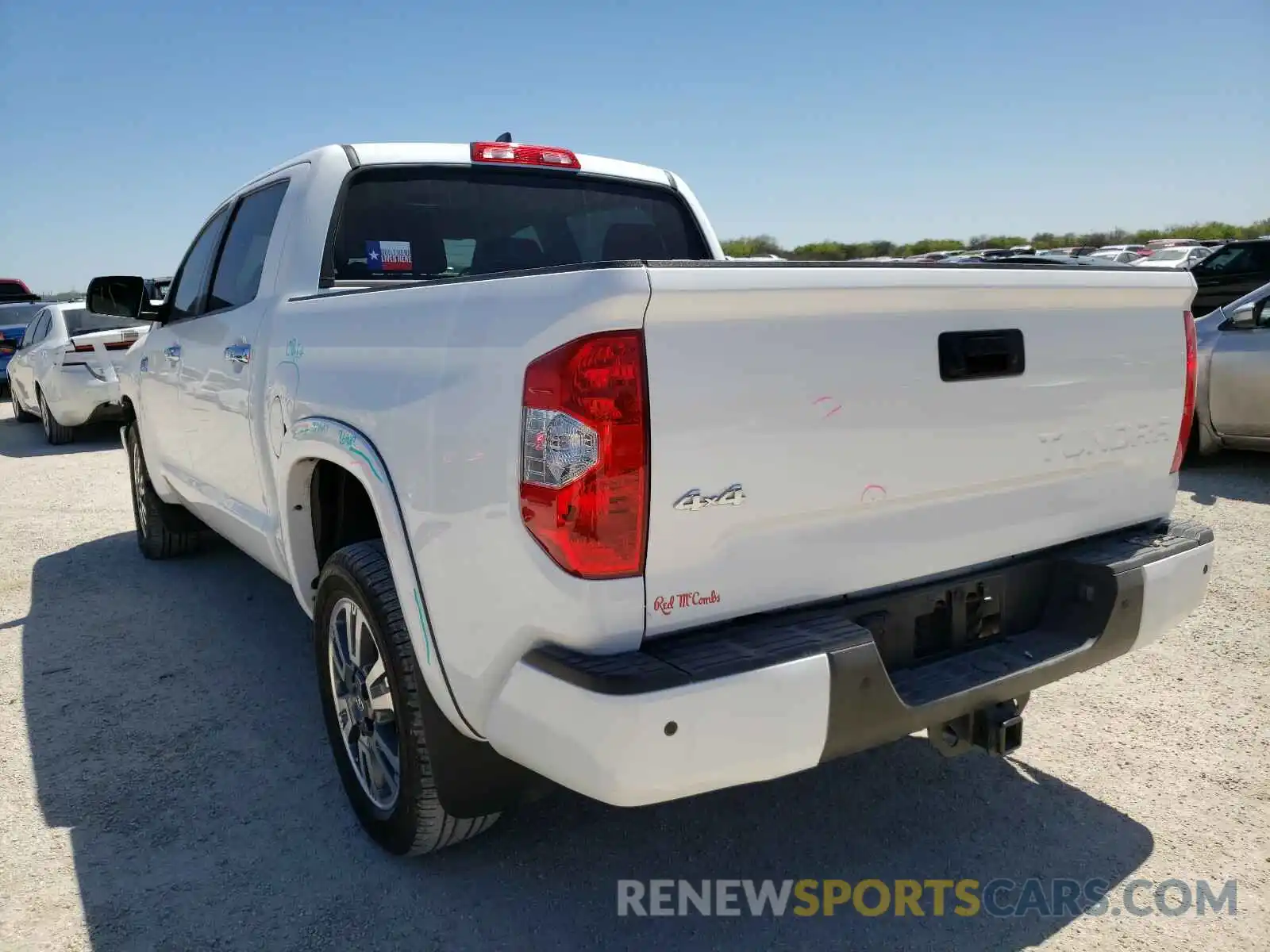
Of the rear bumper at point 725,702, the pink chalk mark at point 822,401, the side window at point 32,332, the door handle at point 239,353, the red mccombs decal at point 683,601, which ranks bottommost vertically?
the rear bumper at point 725,702

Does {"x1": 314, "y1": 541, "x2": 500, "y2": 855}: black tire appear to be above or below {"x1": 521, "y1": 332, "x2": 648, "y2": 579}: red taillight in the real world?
below

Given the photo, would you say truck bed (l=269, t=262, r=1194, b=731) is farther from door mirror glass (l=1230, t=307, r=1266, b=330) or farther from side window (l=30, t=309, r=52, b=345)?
side window (l=30, t=309, r=52, b=345)

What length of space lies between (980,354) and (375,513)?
1600 millimetres

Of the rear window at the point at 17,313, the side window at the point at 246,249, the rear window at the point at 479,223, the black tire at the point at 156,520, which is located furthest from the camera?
the rear window at the point at 17,313

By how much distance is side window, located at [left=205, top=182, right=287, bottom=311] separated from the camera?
3697 millimetres

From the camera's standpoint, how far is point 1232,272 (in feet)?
45.8

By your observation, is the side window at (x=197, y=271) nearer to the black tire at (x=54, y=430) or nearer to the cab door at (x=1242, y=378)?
the cab door at (x=1242, y=378)

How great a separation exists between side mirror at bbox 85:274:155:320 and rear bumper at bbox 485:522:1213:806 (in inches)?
143

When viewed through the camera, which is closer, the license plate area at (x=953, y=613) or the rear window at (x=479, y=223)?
the license plate area at (x=953, y=613)

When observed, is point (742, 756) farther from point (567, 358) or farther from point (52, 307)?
point (52, 307)

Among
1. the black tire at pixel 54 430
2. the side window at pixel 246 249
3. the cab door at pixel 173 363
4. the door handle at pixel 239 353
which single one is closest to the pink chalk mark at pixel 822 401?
the door handle at pixel 239 353

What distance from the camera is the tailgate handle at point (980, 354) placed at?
222cm

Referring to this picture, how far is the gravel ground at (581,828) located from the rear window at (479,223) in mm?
1757

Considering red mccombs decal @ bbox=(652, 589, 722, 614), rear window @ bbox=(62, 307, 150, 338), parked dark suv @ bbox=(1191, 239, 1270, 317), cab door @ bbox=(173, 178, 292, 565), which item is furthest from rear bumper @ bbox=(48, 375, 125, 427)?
parked dark suv @ bbox=(1191, 239, 1270, 317)
